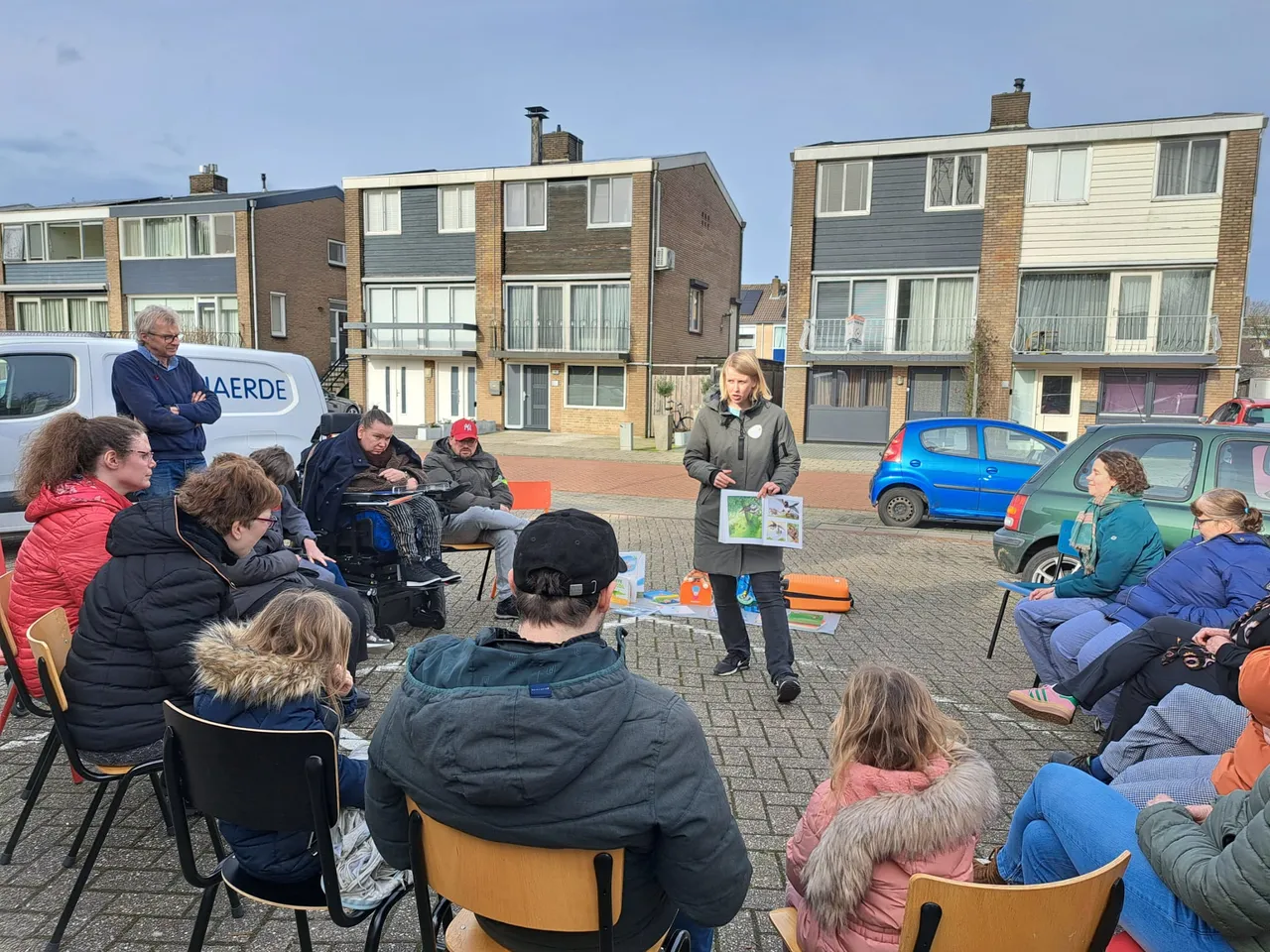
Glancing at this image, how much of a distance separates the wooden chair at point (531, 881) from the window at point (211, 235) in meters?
34.0

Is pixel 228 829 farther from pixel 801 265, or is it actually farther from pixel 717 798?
pixel 801 265

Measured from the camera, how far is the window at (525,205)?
2861cm

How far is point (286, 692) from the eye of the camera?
2.51 meters

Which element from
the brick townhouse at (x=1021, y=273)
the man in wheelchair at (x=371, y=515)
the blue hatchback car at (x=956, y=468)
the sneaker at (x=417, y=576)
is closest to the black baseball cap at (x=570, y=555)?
the man in wheelchair at (x=371, y=515)

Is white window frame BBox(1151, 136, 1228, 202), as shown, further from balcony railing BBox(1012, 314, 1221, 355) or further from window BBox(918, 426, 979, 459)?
window BBox(918, 426, 979, 459)

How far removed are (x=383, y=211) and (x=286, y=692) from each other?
30864 millimetres

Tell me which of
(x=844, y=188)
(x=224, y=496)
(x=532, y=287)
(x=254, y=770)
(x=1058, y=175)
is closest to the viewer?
(x=254, y=770)

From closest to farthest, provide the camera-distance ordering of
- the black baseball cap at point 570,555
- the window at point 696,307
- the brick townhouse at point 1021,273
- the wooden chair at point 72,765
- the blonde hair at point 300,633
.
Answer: the black baseball cap at point 570,555 < the blonde hair at point 300,633 < the wooden chair at point 72,765 < the brick townhouse at point 1021,273 < the window at point 696,307

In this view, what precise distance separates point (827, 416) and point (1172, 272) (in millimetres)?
9450

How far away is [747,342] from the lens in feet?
166

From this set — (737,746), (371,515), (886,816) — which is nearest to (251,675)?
(886,816)

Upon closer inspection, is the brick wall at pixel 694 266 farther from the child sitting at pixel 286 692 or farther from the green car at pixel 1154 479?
the child sitting at pixel 286 692

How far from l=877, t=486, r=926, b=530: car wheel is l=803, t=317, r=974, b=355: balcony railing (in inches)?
511

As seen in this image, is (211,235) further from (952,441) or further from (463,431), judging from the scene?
(463,431)
